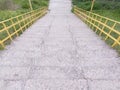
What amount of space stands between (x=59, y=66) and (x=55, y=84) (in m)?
1.46

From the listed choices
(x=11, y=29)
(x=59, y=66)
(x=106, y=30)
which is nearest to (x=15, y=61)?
(x=59, y=66)

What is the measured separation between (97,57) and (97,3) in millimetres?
41592

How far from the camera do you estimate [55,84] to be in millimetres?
6973

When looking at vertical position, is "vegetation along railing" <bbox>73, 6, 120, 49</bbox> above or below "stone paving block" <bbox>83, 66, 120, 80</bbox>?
below

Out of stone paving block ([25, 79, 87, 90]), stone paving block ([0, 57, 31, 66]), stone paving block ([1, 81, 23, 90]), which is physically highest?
stone paving block ([1, 81, 23, 90])

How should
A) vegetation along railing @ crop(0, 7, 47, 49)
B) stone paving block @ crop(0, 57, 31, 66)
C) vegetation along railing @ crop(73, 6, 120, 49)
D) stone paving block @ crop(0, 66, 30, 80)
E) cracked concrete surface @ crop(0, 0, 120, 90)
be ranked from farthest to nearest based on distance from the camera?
vegetation along railing @ crop(0, 7, 47, 49), vegetation along railing @ crop(73, 6, 120, 49), stone paving block @ crop(0, 57, 31, 66), stone paving block @ crop(0, 66, 30, 80), cracked concrete surface @ crop(0, 0, 120, 90)

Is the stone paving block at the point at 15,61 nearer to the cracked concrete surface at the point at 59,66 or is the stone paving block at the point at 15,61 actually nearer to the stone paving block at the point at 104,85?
the cracked concrete surface at the point at 59,66

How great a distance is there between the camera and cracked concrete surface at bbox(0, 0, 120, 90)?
6988 mm

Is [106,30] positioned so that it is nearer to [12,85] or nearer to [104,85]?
[104,85]

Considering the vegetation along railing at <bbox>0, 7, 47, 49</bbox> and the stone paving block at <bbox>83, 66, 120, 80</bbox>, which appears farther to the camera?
the vegetation along railing at <bbox>0, 7, 47, 49</bbox>

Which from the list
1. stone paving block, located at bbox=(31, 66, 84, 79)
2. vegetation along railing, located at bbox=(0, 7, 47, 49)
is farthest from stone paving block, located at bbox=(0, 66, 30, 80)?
vegetation along railing, located at bbox=(0, 7, 47, 49)

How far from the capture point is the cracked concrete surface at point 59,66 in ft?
22.9

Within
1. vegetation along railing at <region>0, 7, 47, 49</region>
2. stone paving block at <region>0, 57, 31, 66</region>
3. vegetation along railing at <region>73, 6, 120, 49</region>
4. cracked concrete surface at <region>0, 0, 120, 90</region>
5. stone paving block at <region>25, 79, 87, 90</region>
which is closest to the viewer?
stone paving block at <region>25, 79, 87, 90</region>

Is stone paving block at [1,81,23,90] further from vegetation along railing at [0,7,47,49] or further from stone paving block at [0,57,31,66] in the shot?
vegetation along railing at [0,7,47,49]
